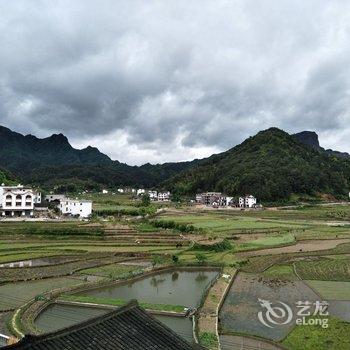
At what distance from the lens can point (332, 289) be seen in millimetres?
25000

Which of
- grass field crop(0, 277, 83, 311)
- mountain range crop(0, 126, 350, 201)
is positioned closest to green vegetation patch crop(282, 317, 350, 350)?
grass field crop(0, 277, 83, 311)

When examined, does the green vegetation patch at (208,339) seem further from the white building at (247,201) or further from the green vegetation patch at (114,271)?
the white building at (247,201)

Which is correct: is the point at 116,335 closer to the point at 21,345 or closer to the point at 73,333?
the point at 73,333

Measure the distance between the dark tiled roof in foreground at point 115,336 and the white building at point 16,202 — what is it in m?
58.2

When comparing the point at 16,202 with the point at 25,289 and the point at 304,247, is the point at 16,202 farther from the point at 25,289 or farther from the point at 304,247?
the point at 304,247

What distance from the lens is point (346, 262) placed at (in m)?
34.0

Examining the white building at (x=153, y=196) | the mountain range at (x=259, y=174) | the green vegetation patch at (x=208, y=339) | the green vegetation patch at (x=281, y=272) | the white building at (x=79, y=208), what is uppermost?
the mountain range at (x=259, y=174)

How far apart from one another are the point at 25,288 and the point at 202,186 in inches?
4876

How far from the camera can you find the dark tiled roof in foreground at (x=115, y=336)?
7.30 meters

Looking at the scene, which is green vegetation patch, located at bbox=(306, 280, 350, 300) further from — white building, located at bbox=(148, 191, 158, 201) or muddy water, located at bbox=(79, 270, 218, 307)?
white building, located at bbox=(148, 191, 158, 201)

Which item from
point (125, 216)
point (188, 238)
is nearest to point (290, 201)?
point (125, 216)

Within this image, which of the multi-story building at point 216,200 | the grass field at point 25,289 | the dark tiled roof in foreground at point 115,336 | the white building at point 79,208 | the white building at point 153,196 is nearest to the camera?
the dark tiled roof in foreground at point 115,336

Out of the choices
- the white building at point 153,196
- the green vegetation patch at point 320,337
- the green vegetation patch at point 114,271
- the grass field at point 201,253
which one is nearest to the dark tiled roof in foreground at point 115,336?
the green vegetation patch at point 320,337

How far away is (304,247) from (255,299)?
21.2m
